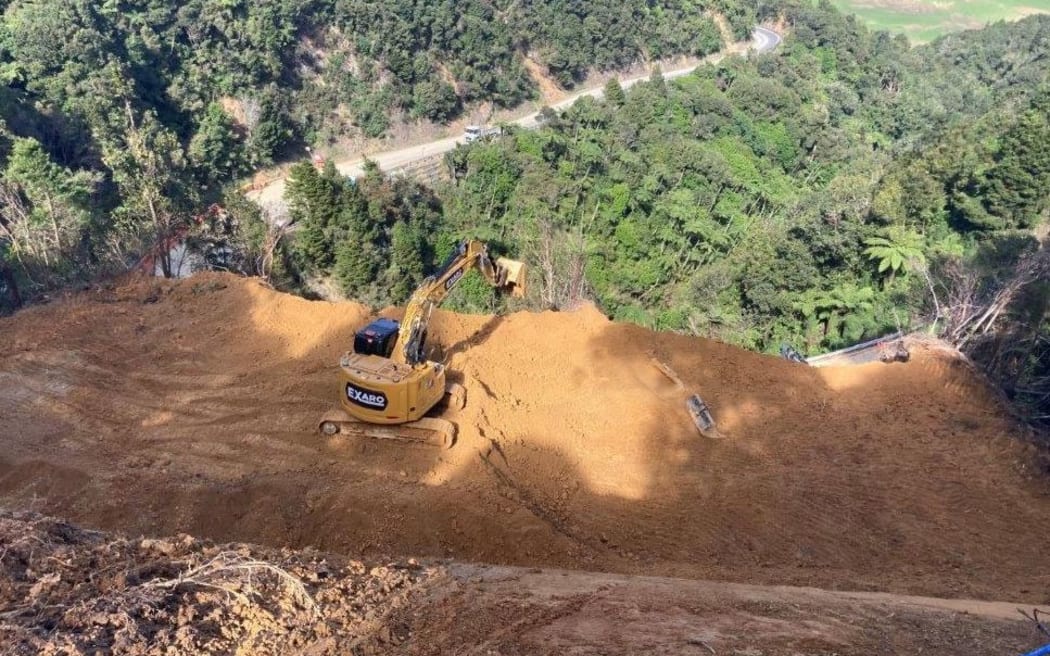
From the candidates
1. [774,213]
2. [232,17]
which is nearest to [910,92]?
[774,213]

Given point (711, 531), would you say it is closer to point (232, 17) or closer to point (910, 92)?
point (232, 17)

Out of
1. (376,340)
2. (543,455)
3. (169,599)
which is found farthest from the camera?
(543,455)

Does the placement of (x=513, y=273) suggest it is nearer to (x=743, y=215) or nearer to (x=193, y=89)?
(x=743, y=215)

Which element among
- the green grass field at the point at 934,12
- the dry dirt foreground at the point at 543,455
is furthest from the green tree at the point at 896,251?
the green grass field at the point at 934,12

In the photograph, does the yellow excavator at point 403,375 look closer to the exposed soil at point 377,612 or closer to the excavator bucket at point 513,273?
the excavator bucket at point 513,273

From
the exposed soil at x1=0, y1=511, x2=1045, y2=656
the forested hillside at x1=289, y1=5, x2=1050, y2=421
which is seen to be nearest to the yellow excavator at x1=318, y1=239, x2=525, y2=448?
the exposed soil at x1=0, y1=511, x2=1045, y2=656

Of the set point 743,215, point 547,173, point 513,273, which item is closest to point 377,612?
point 513,273
